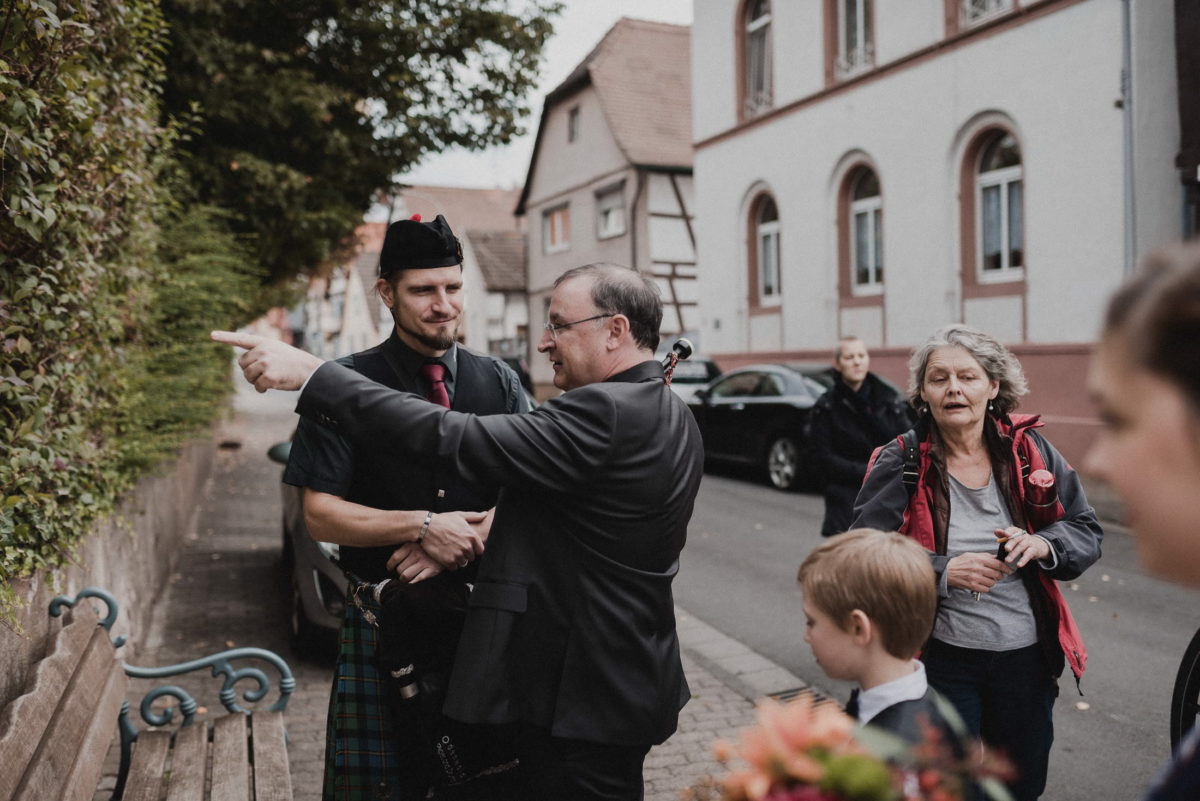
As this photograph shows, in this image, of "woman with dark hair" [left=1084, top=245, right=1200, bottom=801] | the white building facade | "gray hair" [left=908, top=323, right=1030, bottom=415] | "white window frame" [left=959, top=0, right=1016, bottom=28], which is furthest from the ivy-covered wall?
"white window frame" [left=959, top=0, right=1016, bottom=28]

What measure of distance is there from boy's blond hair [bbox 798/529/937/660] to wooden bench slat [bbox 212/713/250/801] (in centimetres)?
237

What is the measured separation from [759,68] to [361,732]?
794 inches

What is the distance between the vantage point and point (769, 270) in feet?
69.6

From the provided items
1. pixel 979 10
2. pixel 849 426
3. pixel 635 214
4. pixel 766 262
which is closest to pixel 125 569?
pixel 849 426

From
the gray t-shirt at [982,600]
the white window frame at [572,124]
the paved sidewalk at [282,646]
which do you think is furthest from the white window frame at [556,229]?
the gray t-shirt at [982,600]

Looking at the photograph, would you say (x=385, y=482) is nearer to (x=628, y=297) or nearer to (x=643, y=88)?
(x=628, y=297)

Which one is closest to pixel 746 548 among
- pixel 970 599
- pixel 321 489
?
A: pixel 970 599

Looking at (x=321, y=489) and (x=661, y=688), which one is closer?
(x=661, y=688)

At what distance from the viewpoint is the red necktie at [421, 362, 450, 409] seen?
2914 mm

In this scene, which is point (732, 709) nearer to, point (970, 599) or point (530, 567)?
point (970, 599)

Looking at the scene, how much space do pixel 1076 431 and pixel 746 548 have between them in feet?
20.7

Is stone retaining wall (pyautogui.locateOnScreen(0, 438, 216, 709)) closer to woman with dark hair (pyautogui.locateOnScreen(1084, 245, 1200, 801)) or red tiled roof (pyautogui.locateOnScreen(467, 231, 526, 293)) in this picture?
woman with dark hair (pyautogui.locateOnScreen(1084, 245, 1200, 801))

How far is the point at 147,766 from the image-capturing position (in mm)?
3740

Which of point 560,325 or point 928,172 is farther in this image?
point 928,172
